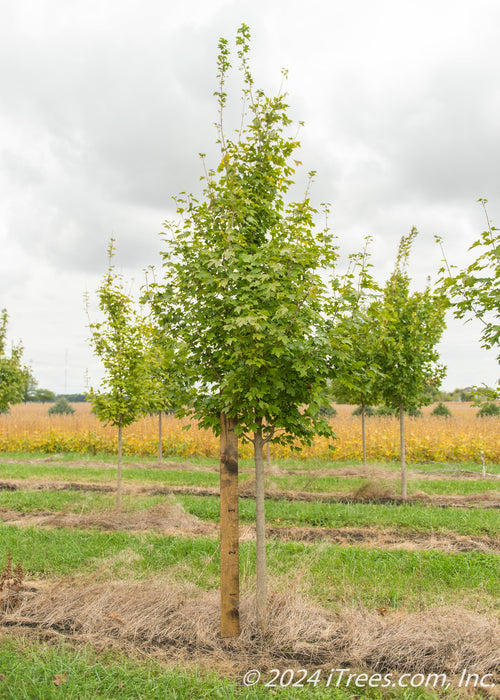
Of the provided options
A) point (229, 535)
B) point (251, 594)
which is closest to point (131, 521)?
point (251, 594)

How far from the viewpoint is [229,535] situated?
424 centimetres

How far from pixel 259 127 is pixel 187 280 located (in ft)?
5.19

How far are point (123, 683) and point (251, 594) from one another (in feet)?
5.06

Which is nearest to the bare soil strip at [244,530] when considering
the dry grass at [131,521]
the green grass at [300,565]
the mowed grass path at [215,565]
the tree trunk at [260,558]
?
the dry grass at [131,521]

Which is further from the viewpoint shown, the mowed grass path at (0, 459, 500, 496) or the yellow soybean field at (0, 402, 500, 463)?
the yellow soybean field at (0, 402, 500, 463)

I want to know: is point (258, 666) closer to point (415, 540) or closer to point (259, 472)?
point (259, 472)

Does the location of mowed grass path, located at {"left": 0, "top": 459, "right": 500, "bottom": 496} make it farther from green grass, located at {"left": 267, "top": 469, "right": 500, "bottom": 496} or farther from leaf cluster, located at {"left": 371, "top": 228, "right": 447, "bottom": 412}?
leaf cluster, located at {"left": 371, "top": 228, "right": 447, "bottom": 412}

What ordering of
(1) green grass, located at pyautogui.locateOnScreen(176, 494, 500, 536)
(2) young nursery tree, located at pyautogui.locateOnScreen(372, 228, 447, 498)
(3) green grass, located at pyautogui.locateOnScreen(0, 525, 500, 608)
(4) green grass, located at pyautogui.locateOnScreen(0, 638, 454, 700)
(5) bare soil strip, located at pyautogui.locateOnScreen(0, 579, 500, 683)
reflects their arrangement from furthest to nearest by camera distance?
(2) young nursery tree, located at pyautogui.locateOnScreen(372, 228, 447, 498) < (1) green grass, located at pyautogui.locateOnScreen(176, 494, 500, 536) < (3) green grass, located at pyautogui.locateOnScreen(0, 525, 500, 608) < (5) bare soil strip, located at pyautogui.locateOnScreen(0, 579, 500, 683) < (4) green grass, located at pyautogui.locateOnScreen(0, 638, 454, 700)

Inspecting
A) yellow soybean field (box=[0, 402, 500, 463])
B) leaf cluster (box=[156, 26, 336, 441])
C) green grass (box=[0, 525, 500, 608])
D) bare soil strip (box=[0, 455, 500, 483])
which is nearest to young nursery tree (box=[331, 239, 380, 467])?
leaf cluster (box=[156, 26, 336, 441])

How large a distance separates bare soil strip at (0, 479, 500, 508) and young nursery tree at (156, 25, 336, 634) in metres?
6.40

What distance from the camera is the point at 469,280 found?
4.05 m

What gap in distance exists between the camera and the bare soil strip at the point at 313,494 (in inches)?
399

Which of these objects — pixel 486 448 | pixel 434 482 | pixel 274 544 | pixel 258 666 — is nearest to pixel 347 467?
pixel 434 482

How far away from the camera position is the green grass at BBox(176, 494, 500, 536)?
26.3ft
